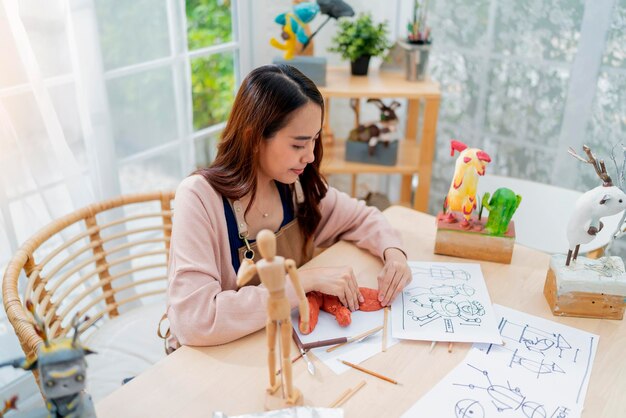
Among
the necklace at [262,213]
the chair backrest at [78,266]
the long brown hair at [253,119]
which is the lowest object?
the chair backrest at [78,266]

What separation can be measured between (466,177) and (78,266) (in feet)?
3.10

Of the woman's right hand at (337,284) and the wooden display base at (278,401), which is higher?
the woman's right hand at (337,284)

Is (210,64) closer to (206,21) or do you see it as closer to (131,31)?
(206,21)

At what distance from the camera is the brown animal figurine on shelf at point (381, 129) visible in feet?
6.28

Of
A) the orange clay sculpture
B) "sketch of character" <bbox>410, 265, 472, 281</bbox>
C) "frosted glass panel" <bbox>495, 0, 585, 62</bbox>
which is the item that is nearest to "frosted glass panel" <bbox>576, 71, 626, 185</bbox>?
"frosted glass panel" <bbox>495, 0, 585, 62</bbox>

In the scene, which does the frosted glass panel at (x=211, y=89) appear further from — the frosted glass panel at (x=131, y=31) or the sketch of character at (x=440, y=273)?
the sketch of character at (x=440, y=273)

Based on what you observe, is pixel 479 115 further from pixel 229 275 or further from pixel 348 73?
pixel 229 275

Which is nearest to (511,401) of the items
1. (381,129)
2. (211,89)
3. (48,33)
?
(381,129)

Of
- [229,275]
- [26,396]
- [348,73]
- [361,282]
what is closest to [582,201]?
[361,282]

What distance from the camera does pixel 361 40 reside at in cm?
190

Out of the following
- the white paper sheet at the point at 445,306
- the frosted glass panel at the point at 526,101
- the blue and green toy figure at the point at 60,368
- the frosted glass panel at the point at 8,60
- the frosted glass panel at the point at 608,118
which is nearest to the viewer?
the blue and green toy figure at the point at 60,368

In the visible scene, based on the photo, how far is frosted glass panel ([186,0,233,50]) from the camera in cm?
253

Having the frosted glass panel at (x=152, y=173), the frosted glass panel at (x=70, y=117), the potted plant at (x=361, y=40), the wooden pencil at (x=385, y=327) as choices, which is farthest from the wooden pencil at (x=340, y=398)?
the potted plant at (x=361, y=40)

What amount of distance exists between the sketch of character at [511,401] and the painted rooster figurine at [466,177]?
1.39ft
